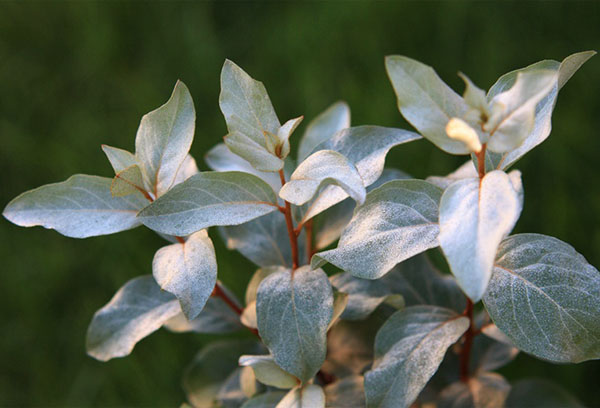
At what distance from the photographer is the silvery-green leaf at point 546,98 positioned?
650 millimetres

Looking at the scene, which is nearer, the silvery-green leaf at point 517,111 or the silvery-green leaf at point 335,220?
the silvery-green leaf at point 517,111

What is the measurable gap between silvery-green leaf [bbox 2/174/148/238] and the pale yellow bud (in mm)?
377

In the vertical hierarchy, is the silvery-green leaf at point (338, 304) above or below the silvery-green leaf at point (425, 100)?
below

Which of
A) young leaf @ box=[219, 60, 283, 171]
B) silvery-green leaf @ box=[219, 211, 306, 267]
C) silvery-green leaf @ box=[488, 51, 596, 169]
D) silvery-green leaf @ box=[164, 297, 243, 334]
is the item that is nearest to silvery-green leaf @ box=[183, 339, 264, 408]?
silvery-green leaf @ box=[164, 297, 243, 334]

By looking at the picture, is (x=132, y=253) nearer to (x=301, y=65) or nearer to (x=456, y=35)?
(x=301, y=65)

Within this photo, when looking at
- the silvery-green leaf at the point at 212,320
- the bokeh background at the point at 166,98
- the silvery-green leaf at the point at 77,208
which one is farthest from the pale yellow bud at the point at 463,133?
the bokeh background at the point at 166,98

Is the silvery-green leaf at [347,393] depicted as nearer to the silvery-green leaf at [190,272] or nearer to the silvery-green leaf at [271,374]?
the silvery-green leaf at [271,374]

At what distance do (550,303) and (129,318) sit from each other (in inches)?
20.1

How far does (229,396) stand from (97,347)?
0.20m

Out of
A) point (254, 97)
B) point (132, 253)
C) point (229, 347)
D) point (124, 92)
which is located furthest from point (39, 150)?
point (254, 97)

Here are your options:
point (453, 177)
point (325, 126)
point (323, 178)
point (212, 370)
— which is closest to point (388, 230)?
point (323, 178)

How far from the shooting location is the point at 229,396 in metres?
0.92

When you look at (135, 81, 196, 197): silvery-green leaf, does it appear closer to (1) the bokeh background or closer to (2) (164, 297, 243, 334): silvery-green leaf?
(2) (164, 297, 243, 334): silvery-green leaf

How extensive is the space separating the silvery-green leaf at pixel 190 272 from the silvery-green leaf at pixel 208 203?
0.14 ft
